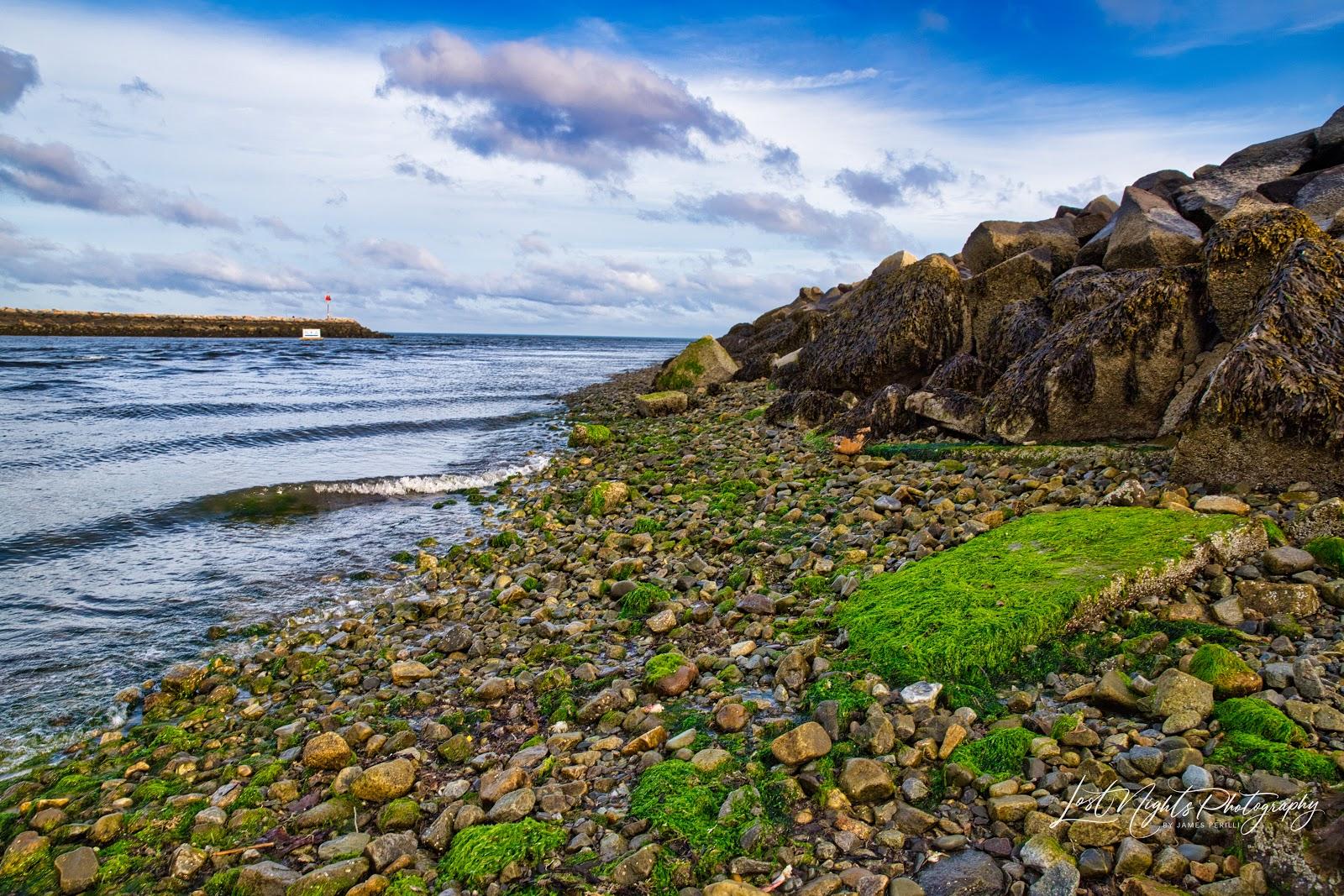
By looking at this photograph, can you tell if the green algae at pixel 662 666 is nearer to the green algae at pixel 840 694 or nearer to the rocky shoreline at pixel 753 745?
the rocky shoreline at pixel 753 745

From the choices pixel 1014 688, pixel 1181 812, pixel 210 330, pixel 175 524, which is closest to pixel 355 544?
pixel 175 524

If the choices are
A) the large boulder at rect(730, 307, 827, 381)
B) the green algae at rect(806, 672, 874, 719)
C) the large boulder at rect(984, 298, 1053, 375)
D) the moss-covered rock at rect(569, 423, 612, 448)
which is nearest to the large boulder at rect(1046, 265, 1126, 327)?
the large boulder at rect(984, 298, 1053, 375)

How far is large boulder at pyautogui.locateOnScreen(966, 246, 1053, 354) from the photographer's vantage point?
12.9m

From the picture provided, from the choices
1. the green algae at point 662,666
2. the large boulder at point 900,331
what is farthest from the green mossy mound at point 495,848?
the large boulder at point 900,331

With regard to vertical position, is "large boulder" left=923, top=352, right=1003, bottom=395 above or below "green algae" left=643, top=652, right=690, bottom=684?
above

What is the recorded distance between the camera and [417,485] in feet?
46.3

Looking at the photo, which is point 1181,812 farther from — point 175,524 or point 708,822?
point 175,524

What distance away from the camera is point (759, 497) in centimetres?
991

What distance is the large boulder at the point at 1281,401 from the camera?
19.4 ft

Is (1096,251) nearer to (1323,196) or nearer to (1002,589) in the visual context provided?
(1323,196)

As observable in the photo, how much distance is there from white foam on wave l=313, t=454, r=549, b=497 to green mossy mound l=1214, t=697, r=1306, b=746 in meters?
12.2

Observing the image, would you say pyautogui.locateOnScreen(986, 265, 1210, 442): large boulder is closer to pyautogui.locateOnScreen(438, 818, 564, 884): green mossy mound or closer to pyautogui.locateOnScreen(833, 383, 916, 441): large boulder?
pyautogui.locateOnScreen(833, 383, 916, 441): large boulder

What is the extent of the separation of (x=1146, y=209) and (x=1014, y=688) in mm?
9924

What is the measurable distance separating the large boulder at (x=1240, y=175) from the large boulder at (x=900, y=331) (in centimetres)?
390
